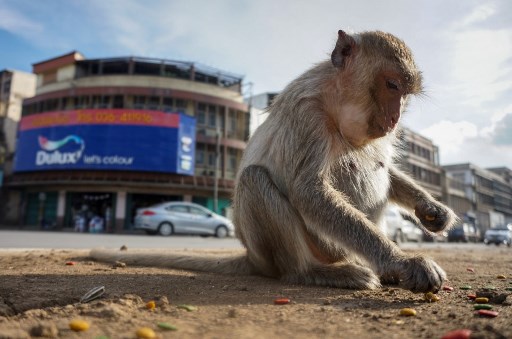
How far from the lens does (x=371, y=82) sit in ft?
9.62

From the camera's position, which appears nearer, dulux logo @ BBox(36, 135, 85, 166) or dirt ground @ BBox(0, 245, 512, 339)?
dirt ground @ BBox(0, 245, 512, 339)

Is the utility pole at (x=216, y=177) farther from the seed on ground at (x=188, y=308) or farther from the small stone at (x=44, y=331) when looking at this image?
the small stone at (x=44, y=331)

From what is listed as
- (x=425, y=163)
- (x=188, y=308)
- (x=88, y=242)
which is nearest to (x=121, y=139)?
(x=88, y=242)

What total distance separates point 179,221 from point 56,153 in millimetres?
14425

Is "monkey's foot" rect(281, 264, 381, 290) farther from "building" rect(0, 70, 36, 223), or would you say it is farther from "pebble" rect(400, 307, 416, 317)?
"building" rect(0, 70, 36, 223)

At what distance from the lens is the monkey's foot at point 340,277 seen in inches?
113

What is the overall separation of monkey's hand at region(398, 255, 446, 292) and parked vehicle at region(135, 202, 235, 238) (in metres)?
17.6

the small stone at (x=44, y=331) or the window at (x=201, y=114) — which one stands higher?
the window at (x=201, y=114)

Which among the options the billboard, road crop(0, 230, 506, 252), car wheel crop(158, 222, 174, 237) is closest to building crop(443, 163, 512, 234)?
the billboard

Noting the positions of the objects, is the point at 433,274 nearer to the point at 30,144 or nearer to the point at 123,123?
the point at 123,123

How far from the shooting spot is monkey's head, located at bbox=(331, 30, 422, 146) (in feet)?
9.37

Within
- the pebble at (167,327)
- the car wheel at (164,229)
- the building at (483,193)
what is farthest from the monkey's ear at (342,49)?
the building at (483,193)

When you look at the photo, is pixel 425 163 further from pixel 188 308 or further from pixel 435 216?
pixel 188 308

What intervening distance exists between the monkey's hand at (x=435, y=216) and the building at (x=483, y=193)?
60.4m
